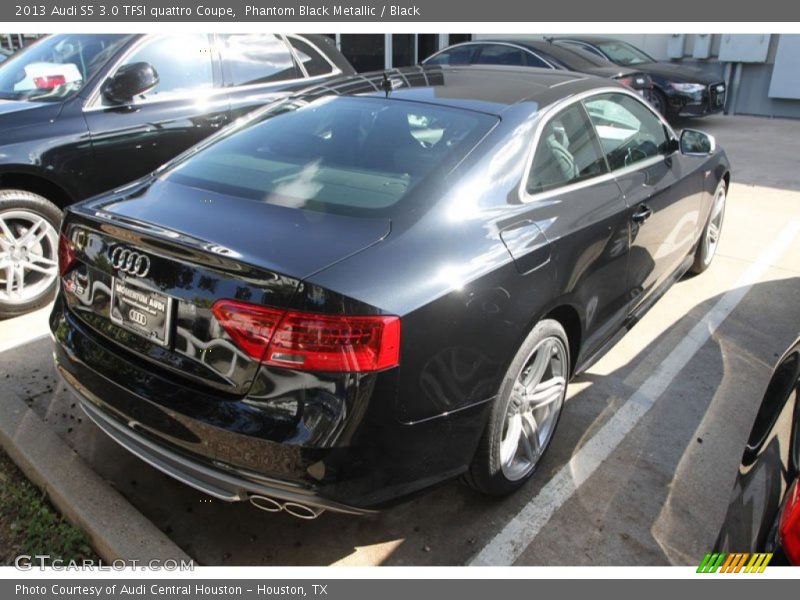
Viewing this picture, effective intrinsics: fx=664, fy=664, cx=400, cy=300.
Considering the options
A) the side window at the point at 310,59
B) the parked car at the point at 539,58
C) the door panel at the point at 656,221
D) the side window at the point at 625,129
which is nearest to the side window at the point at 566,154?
the side window at the point at 625,129

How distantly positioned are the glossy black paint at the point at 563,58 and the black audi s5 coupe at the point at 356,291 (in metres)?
6.71

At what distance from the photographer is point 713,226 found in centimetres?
512

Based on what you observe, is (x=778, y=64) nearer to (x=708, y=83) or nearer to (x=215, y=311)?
(x=708, y=83)

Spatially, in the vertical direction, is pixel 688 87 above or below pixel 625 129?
below

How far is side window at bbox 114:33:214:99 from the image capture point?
471 centimetres

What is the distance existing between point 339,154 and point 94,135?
7.80 feet

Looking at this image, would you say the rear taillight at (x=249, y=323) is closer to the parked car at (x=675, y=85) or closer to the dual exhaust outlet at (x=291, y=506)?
the dual exhaust outlet at (x=291, y=506)

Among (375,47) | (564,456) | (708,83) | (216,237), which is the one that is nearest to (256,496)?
(216,237)

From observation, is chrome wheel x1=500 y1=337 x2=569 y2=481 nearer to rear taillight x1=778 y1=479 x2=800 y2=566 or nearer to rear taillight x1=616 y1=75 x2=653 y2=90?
rear taillight x1=778 y1=479 x2=800 y2=566

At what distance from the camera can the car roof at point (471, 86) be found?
2.94 metres

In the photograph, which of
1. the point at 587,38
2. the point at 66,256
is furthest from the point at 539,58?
the point at 66,256

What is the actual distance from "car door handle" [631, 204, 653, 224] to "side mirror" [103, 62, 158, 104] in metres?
3.23

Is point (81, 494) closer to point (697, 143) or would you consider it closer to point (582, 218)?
point (582, 218)

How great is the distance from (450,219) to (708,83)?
10.9m
